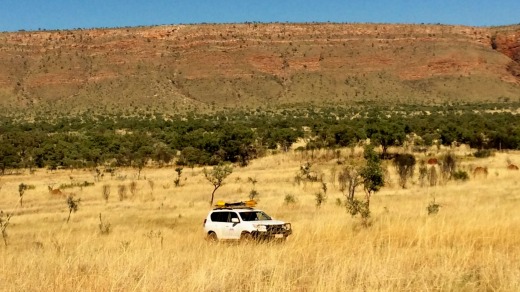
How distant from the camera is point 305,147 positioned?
57.8 meters

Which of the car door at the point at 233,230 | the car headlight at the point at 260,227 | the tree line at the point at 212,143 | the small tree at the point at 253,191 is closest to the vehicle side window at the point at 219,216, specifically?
the car door at the point at 233,230

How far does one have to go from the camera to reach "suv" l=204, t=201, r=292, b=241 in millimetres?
14703

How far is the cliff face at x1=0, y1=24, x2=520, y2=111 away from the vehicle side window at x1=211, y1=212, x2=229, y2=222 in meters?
102

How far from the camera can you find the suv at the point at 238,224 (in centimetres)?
1470

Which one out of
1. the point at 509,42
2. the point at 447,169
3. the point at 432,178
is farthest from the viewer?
the point at 509,42

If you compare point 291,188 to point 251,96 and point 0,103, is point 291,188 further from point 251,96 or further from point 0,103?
point 0,103

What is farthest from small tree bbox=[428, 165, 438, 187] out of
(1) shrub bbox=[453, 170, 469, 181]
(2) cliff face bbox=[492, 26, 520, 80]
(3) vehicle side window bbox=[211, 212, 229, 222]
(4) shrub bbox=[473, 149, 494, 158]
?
(2) cliff face bbox=[492, 26, 520, 80]

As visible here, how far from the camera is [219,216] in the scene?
→ 16375 millimetres

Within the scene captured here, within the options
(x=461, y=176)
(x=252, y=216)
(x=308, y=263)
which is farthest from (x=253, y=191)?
(x=308, y=263)

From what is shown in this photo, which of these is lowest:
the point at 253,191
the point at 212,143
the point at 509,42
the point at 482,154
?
the point at 253,191

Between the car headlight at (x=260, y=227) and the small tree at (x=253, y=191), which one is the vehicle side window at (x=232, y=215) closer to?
the car headlight at (x=260, y=227)

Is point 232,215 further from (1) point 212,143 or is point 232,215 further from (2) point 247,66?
(2) point 247,66

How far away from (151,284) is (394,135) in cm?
5029

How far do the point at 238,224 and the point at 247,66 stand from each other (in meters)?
120
